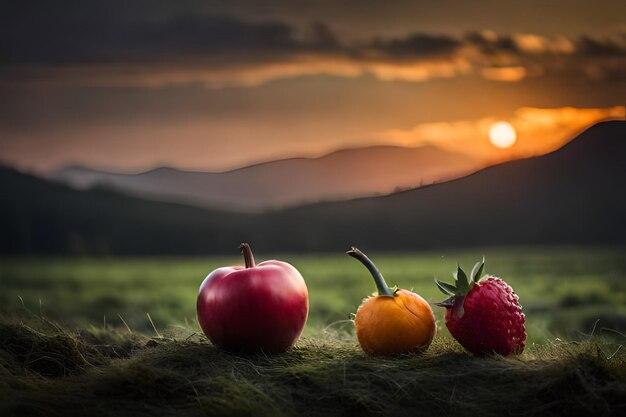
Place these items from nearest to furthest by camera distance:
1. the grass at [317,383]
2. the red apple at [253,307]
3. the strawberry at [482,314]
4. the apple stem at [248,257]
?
the grass at [317,383] < the strawberry at [482,314] < the red apple at [253,307] < the apple stem at [248,257]

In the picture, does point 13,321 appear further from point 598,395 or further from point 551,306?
point 551,306

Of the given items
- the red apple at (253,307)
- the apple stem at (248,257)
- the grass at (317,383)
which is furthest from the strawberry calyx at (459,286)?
the apple stem at (248,257)

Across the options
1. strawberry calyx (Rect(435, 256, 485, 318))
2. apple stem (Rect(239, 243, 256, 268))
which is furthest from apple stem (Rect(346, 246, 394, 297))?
apple stem (Rect(239, 243, 256, 268))

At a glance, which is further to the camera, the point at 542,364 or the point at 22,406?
the point at 542,364

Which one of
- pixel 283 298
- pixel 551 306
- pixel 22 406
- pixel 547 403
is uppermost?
pixel 283 298

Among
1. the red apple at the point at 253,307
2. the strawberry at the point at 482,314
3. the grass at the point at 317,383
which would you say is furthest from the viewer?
the red apple at the point at 253,307

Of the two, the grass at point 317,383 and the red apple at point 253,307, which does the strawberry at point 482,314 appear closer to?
the grass at point 317,383

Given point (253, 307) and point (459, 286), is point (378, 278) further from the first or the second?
point (253, 307)

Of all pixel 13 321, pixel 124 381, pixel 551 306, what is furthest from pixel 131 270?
pixel 124 381
